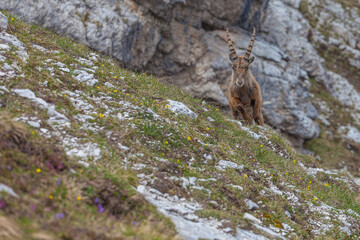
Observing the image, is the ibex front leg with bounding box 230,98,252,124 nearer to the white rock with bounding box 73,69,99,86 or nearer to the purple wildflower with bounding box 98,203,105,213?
the white rock with bounding box 73,69,99,86

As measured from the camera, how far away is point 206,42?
86.4 ft

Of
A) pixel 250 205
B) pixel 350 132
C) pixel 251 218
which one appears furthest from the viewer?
pixel 350 132

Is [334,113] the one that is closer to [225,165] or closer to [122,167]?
[225,165]

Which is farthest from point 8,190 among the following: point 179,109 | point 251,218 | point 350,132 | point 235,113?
point 350,132

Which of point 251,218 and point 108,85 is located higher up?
point 108,85

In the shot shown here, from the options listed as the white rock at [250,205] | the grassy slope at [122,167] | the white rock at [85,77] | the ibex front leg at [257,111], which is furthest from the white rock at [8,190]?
the ibex front leg at [257,111]

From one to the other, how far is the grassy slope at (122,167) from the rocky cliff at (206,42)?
441 cm

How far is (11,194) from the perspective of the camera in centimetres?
532

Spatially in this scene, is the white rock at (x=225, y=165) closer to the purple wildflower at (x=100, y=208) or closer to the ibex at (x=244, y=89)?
the purple wildflower at (x=100, y=208)

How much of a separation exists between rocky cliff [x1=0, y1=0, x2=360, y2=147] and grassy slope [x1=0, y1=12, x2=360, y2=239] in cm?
441

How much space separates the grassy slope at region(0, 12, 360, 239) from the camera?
5488 millimetres

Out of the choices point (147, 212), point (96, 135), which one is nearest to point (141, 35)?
point (96, 135)

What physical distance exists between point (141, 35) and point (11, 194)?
17897 millimetres

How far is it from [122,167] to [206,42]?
802 inches
